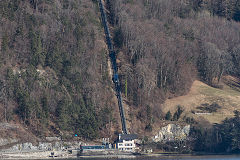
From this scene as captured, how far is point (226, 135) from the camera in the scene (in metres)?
61.5

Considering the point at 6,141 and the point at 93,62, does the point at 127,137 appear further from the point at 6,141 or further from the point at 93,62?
the point at 6,141

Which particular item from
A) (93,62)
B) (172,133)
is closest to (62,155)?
(172,133)

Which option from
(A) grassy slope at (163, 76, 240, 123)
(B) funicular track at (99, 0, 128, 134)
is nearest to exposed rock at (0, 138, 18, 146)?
(B) funicular track at (99, 0, 128, 134)

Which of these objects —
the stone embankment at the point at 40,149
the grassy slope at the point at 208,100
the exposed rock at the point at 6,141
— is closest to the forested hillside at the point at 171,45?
the grassy slope at the point at 208,100

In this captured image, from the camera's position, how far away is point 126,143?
60.7 metres

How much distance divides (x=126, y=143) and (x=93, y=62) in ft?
56.7

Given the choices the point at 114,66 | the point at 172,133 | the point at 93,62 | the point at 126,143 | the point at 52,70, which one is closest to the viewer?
the point at 126,143

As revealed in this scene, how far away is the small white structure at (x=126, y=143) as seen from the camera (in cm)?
6062

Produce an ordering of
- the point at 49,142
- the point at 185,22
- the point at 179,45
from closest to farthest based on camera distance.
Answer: the point at 49,142 < the point at 179,45 < the point at 185,22

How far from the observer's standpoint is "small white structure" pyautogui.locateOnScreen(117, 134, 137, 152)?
199 ft

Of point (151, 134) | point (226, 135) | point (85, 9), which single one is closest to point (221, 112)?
point (226, 135)

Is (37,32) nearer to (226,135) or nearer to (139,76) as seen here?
(139,76)

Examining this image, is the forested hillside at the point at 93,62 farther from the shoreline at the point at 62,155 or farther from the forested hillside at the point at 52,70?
the shoreline at the point at 62,155

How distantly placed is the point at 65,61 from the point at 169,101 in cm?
1827
